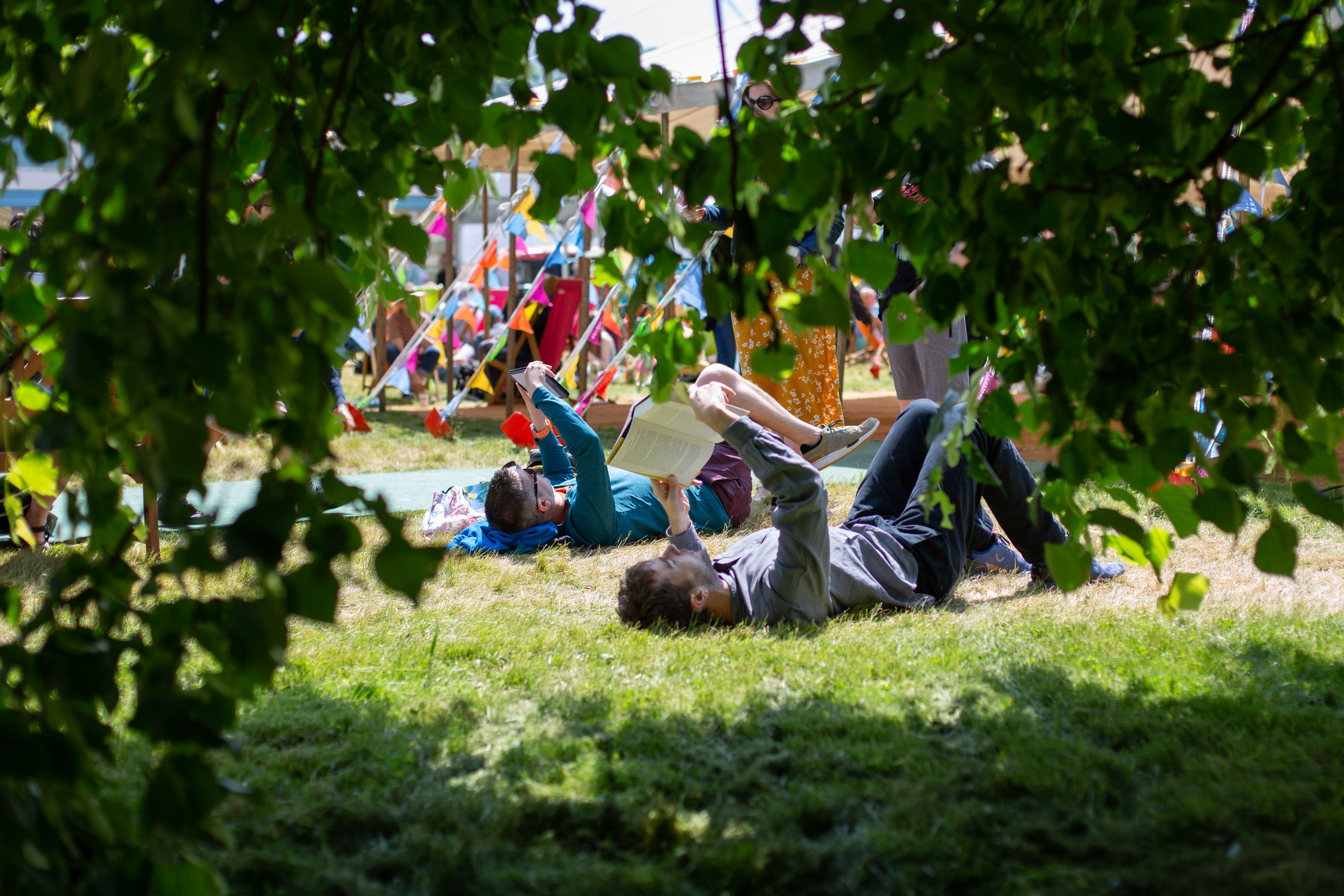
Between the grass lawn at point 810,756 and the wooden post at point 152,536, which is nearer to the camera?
the grass lawn at point 810,756

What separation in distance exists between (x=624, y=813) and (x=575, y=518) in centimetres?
236

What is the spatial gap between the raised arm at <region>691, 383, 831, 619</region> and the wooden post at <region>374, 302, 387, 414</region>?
252 inches

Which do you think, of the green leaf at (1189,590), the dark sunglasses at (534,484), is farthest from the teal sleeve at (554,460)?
the green leaf at (1189,590)

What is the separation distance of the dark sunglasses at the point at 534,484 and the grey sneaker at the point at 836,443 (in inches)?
41.0

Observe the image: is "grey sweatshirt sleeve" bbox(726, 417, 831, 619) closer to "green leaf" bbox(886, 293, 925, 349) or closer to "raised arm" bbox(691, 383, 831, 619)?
"raised arm" bbox(691, 383, 831, 619)

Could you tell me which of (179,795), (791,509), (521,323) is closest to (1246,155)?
(791,509)

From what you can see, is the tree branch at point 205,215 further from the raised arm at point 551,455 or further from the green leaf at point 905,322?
the raised arm at point 551,455

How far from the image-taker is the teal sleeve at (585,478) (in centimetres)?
387

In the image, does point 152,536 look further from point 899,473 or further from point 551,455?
point 899,473

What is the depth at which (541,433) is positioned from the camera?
14.2ft

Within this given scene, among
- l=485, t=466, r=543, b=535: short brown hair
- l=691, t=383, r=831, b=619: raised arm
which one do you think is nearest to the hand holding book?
l=691, t=383, r=831, b=619: raised arm

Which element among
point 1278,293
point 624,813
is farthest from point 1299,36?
point 624,813

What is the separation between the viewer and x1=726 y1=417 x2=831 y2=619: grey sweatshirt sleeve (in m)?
2.55

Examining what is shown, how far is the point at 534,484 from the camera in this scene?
12.9 feet
